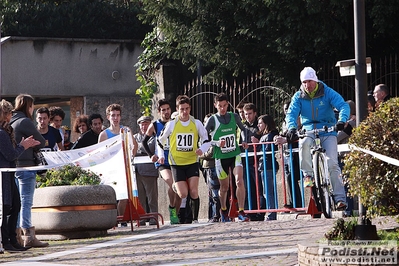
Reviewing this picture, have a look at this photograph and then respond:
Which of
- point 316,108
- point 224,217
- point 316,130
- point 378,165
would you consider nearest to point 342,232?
point 378,165

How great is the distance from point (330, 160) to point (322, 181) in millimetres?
288

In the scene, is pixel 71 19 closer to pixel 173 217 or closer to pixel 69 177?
pixel 173 217

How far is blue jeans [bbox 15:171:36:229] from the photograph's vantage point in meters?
12.3

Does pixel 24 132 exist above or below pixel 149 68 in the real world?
below

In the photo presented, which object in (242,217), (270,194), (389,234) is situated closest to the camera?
(389,234)

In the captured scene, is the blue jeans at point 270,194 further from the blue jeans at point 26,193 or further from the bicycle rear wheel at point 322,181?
the blue jeans at point 26,193

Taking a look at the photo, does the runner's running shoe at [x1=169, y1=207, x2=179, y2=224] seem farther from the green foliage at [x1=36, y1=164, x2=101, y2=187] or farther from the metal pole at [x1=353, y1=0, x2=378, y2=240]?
the metal pole at [x1=353, y1=0, x2=378, y2=240]

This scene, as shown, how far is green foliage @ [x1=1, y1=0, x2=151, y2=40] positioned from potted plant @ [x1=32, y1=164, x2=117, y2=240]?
1592 centimetres

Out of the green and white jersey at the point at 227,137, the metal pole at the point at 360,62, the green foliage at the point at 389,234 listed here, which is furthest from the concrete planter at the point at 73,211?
the green foliage at the point at 389,234

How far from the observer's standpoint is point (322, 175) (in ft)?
42.0

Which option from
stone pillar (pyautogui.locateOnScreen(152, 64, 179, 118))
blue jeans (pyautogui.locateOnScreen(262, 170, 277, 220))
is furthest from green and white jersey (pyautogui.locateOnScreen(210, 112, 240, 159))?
stone pillar (pyautogui.locateOnScreen(152, 64, 179, 118))

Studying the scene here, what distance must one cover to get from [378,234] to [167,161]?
6.46 metres

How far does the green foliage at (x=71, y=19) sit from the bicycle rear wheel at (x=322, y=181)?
17.5m

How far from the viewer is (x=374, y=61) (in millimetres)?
16844
